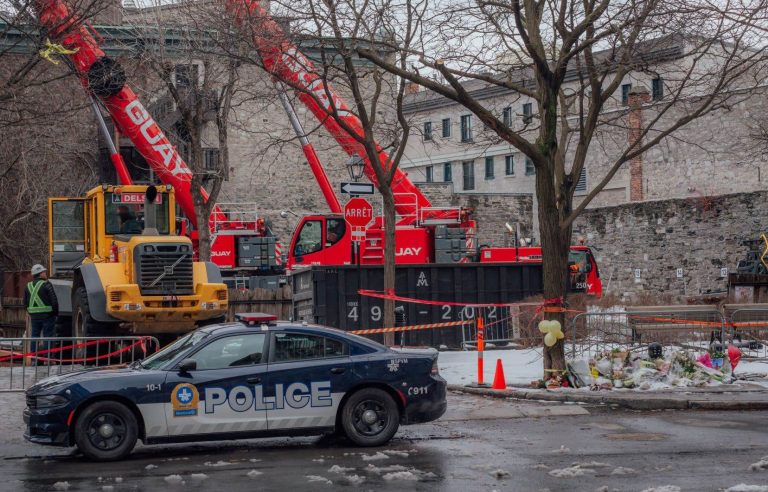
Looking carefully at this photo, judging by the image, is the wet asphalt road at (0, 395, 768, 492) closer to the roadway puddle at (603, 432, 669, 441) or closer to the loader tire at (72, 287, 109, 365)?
the roadway puddle at (603, 432, 669, 441)

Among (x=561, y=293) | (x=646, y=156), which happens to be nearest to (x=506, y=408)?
(x=561, y=293)

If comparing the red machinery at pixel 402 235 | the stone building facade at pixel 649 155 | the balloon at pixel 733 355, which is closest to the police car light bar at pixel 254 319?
the balloon at pixel 733 355

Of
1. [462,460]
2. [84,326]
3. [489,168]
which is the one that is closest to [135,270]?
[84,326]

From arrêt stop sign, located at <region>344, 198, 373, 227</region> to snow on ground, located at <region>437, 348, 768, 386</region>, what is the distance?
10.5 ft

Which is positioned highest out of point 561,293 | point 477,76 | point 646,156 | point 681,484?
point 646,156

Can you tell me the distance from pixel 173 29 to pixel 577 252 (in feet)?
42.9

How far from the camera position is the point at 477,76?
17109 millimetres

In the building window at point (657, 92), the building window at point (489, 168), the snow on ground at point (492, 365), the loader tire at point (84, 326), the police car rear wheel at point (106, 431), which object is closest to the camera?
the police car rear wheel at point (106, 431)

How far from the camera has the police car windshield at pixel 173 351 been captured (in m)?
12.2

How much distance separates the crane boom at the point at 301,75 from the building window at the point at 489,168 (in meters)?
32.0

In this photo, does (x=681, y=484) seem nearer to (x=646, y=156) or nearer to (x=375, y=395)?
(x=375, y=395)

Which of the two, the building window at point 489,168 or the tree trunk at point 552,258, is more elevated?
the building window at point 489,168

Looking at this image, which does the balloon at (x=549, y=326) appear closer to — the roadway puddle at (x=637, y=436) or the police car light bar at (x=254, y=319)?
the roadway puddle at (x=637, y=436)

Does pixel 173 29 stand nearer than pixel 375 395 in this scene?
No
